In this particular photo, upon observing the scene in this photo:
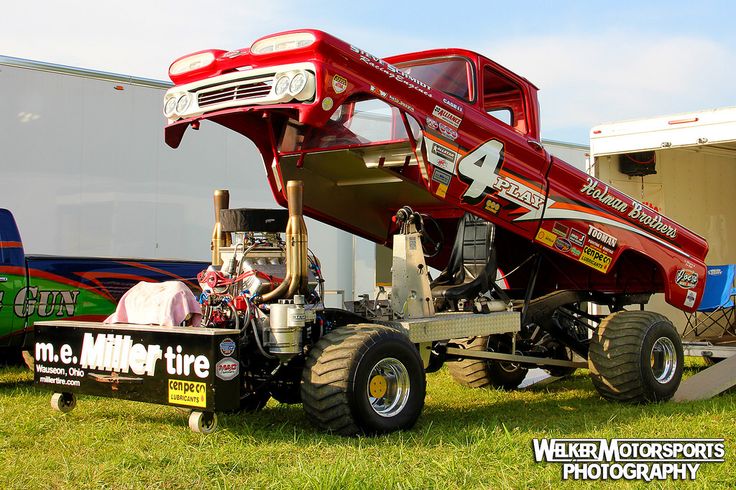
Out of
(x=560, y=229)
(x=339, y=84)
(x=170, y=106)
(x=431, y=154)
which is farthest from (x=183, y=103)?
(x=560, y=229)

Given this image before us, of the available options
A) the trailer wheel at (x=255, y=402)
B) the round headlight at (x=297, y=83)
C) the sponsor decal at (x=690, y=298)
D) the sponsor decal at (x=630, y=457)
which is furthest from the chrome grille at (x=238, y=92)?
the sponsor decal at (x=690, y=298)

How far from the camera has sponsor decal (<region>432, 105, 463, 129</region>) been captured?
21.2 feet

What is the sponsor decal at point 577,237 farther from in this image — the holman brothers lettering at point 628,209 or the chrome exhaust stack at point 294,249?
the chrome exhaust stack at point 294,249

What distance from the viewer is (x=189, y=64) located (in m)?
6.41

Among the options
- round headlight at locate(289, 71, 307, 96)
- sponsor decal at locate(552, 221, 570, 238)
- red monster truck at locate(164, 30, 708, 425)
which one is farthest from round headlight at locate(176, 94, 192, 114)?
sponsor decal at locate(552, 221, 570, 238)

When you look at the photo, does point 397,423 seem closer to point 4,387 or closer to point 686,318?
point 4,387

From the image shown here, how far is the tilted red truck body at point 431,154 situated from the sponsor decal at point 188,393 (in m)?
1.87

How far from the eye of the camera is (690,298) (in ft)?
29.0

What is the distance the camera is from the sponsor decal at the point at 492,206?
22.7ft

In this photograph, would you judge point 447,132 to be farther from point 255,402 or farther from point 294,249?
point 255,402

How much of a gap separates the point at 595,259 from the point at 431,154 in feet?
7.79

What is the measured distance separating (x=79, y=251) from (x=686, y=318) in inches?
306

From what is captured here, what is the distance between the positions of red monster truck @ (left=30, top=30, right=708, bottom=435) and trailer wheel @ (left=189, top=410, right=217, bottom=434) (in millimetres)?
13

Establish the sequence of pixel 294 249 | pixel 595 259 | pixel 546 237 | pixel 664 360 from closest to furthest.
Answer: pixel 294 249, pixel 546 237, pixel 595 259, pixel 664 360
